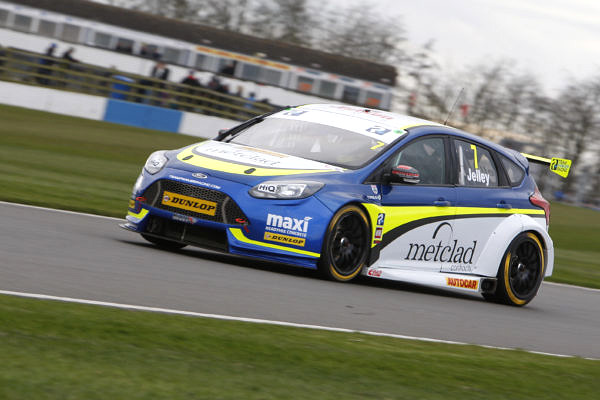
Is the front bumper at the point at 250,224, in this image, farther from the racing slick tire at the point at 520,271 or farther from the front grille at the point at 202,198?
the racing slick tire at the point at 520,271

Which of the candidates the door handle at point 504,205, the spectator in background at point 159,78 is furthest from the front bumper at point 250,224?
the spectator in background at point 159,78

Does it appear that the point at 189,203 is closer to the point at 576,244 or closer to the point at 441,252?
the point at 441,252

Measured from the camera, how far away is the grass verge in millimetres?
13422

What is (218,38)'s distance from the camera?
1661 inches

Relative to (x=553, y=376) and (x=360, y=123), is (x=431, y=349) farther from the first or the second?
(x=360, y=123)

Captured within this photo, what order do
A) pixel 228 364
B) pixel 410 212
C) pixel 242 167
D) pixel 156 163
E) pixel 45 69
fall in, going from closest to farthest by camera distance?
pixel 228 364 < pixel 242 167 < pixel 156 163 < pixel 410 212 < pixel 45 69

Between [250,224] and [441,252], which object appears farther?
[441,252]

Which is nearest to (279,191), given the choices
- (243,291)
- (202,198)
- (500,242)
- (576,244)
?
(202,198)

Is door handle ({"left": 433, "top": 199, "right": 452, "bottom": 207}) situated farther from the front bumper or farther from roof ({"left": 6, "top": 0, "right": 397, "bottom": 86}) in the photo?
roof ({"left": 6, "top": 0, "right": 397, "bottom": 86})

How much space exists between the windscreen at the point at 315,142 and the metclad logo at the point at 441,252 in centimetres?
98

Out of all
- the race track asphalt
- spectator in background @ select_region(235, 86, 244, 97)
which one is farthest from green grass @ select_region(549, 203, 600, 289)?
spectator in background @ select_region(235, 86, 244, 97)

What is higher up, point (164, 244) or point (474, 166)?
point (474, 166)

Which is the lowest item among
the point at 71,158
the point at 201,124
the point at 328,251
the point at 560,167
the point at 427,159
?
the point at 71,158

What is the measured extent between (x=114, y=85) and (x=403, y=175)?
25033 millimetres
